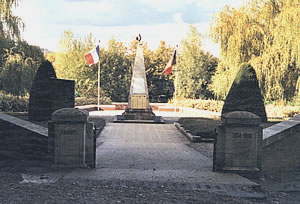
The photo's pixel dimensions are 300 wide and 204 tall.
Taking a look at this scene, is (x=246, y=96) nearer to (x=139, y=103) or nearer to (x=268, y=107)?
(x=139, y=103)

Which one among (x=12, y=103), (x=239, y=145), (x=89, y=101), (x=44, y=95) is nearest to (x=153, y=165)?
(x=239, y=145)

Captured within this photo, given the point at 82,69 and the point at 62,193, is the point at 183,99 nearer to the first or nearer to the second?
the point at 82,69

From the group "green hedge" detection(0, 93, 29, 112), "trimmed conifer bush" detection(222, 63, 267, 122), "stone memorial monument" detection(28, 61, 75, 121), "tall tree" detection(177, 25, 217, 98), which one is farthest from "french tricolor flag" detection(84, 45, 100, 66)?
"tall tree" detection(177, 25, 217, 98)

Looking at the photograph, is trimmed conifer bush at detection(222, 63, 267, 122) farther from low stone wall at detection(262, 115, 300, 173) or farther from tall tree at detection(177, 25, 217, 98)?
tall tree at detection(177, 25, 217, 98)

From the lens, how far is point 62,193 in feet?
15.5

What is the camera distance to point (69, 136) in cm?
636

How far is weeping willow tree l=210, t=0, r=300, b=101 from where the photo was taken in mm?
19078

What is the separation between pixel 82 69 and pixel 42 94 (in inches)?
948

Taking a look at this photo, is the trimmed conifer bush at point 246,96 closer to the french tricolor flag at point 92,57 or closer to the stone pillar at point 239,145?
Result: the stone pillar at point 239,145

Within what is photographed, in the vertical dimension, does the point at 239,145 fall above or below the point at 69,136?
below

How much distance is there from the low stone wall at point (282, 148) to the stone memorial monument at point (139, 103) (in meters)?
12.1

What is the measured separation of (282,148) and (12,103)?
57.2ft

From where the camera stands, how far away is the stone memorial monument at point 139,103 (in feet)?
66.9

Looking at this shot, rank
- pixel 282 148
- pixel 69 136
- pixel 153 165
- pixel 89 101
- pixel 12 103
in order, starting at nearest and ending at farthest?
pixel 69 136, pixel 153 165, pixel 282 148, pixel 12 103, pixel 89 101
